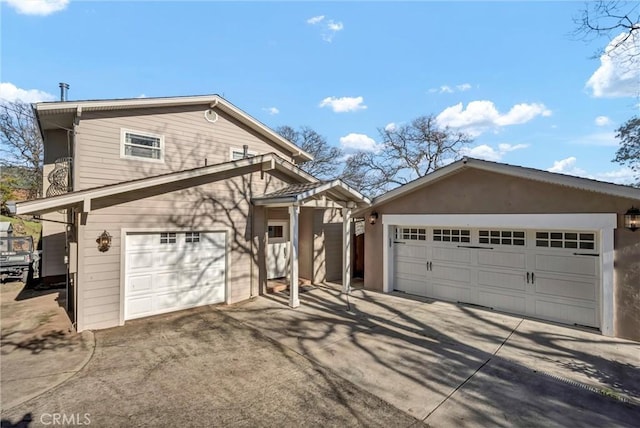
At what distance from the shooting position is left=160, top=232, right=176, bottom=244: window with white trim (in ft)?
23.5

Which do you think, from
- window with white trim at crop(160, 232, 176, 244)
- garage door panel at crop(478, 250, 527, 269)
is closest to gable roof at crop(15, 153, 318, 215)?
window with white trim at crop(160, 232, 176, 244)

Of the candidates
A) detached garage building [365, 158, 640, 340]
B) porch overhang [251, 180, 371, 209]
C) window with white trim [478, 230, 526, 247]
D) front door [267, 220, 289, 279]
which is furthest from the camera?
front door [267, 220, 289, 279]

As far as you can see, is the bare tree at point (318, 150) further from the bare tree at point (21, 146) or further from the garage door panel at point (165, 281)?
the garage door panel at point (165, 281)

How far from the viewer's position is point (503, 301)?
7398mm

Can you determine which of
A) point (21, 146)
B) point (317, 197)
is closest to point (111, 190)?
point (317, 197)

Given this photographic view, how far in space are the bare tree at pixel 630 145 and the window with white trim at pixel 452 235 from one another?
20.1 metres

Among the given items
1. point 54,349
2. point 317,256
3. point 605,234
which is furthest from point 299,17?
point 54,349

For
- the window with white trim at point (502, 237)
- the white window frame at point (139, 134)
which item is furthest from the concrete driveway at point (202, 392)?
the window with white trim at point (502, 237)

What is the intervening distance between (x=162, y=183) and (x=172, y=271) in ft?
7.05

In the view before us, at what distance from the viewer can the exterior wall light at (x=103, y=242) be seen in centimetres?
623

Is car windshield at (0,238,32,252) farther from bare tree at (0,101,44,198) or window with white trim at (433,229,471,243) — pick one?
window with white trim at (433,229,471,243)

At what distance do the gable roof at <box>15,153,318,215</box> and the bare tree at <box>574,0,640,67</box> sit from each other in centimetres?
718

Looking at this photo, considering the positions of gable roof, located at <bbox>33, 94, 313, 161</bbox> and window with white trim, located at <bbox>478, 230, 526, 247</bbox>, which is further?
gable roof, located at <bbox>33, 94, 313, 161</bbox>

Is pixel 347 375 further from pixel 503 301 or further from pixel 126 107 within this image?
pixel 126 107
